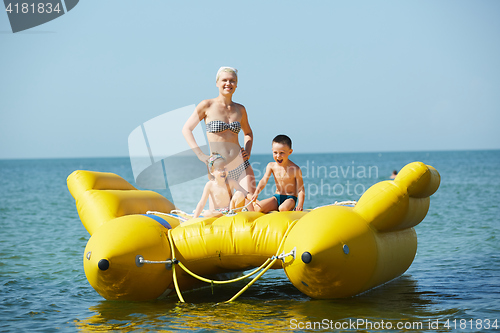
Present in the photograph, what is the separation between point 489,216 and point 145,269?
35.5 feet

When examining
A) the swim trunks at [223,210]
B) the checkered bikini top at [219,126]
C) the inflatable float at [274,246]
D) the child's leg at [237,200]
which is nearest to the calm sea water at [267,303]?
the inflatable float at [274,246]

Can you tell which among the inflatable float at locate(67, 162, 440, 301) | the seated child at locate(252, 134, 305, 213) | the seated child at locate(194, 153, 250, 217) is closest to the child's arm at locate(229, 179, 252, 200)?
the seated child at locate(194, 153, 250, 217)

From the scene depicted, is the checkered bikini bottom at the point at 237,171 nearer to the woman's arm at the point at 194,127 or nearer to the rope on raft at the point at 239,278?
the woman's arm at the point at 194,127

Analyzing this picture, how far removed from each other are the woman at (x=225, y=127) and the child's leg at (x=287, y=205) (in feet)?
1.63

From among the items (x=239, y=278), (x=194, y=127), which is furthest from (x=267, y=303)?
(x=194, y=127)

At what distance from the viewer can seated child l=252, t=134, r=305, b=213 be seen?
18.8ft

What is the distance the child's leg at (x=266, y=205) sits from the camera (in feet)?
18.8

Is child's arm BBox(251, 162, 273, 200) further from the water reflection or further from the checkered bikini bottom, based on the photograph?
the water reflection

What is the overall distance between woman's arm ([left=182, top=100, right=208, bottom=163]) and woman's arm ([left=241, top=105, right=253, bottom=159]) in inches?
17.7

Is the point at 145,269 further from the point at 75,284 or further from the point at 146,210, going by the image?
the point at 75,284

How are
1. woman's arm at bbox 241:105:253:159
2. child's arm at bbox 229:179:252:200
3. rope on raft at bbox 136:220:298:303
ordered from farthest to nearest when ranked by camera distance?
woman's arm at bbox 241:105:253:159, child's arm at bbox 229:179:252:200, rope on raft at bbox 136:220:298:303

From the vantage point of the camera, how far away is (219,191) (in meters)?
5.90

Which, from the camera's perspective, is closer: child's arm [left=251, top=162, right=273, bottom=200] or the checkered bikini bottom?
child's arm [left=251, top=162, right=273, bottom=200]

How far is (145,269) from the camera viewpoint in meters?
5.17
